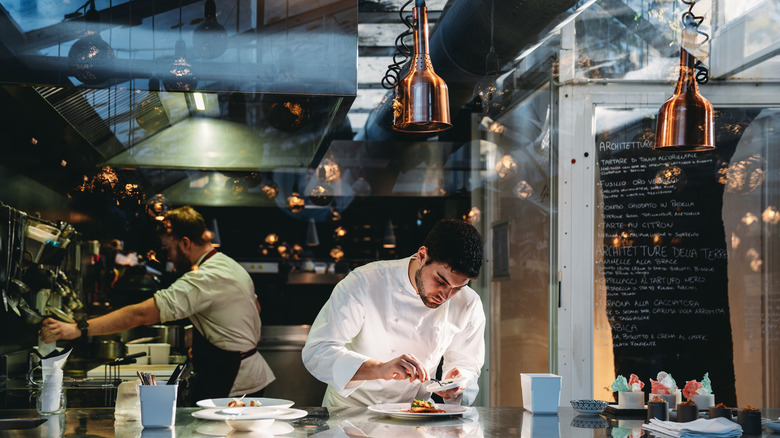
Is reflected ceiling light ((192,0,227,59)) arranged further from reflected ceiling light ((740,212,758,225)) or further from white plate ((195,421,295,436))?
reflected ceiling light ((740,212,758,225))

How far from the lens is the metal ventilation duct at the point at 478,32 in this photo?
293cm

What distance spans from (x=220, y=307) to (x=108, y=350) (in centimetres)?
89

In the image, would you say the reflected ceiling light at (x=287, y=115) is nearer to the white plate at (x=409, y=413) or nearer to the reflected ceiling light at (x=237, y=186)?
the reflected ceiling light at (x=237, y=186)

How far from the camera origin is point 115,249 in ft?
16.0

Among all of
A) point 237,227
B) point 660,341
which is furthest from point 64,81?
point 660,341

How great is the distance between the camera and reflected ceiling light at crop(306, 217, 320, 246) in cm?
541

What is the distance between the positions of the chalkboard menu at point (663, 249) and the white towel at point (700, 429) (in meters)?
2.04

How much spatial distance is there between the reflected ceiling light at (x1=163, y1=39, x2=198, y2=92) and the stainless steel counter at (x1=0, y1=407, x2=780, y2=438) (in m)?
1.36

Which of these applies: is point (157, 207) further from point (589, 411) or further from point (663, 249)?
point (589, 411)

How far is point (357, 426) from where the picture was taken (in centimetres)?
212

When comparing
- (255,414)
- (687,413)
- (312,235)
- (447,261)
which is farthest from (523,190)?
(255,414)

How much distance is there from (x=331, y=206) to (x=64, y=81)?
2565 millimetres

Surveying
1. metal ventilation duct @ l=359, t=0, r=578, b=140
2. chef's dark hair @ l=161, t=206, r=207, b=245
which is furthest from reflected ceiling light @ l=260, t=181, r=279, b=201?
metal ventilation duct @ l=359, t=0, r=578, b=140

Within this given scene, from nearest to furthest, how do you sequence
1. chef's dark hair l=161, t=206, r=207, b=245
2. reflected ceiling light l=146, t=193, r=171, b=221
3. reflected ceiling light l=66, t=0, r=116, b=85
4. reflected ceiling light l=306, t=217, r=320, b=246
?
reflected ceiling light l=66, t=0, r=116, b=85, chef's dark hair l=161, t=206, r=207, b=245, reflected ceiling light l=146, t=193, r=171, b=221, reflected ceiling light l=306, t=217, r=320, b=246
